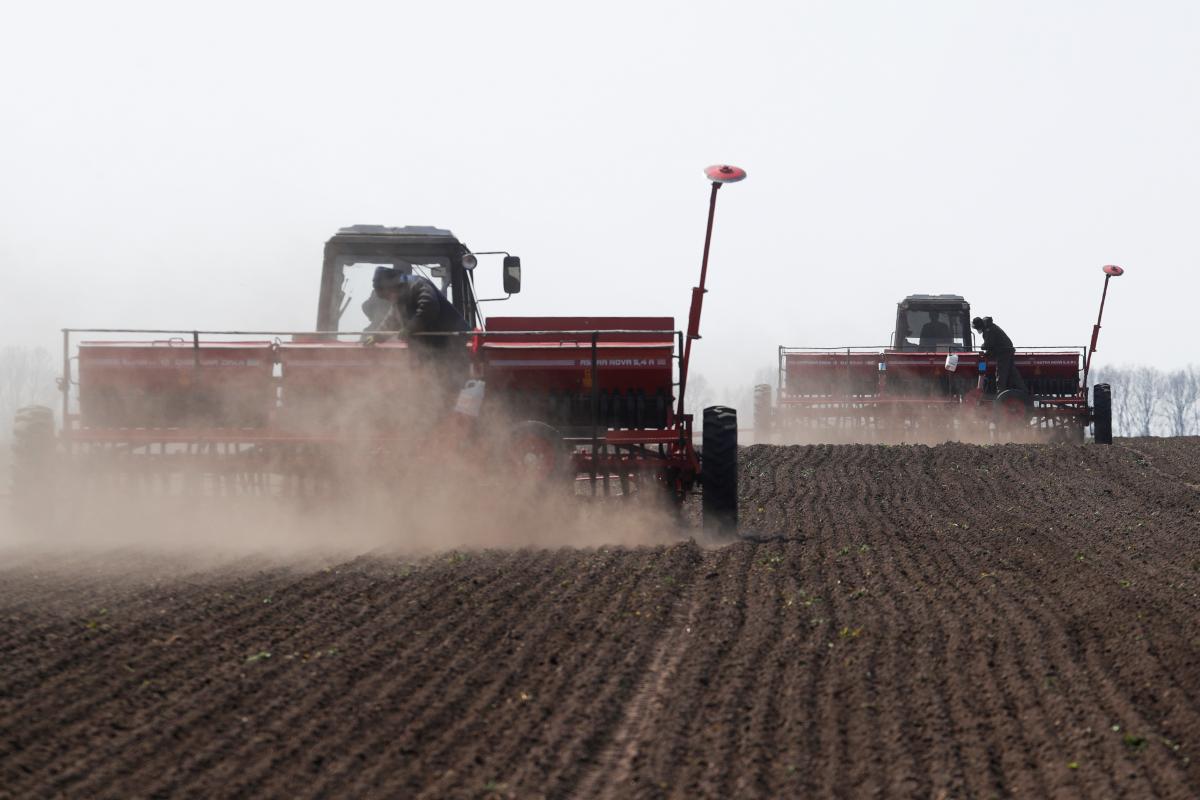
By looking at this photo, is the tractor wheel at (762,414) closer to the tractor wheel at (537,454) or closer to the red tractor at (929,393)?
the red tractor at (929,393)

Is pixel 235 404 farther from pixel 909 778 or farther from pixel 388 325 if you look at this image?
pixel 909 778

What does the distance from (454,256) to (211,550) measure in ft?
13.2

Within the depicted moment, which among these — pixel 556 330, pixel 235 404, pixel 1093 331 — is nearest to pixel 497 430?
pixel 556 330

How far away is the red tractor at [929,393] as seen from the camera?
79.2 ft

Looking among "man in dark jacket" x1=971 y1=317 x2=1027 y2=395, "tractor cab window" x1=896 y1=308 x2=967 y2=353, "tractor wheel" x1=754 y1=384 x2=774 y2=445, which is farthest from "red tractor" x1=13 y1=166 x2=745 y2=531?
"tractor cab window" x1=896 y1=308 x2=967 y2=353

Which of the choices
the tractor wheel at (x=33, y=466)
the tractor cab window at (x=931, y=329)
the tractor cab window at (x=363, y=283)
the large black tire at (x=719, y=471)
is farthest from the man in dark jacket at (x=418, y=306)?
the tractor cab window at (x=931, y=329)

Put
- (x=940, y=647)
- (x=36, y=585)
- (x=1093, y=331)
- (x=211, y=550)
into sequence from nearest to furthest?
(x=940, y=647)
(x=36, y=585)
(x=211, y=550)
(x=1093, y=331)

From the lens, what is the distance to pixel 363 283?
1313 cm

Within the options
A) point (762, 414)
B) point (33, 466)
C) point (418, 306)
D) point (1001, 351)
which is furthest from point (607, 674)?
point (762, 414)

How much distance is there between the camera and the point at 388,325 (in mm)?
12039

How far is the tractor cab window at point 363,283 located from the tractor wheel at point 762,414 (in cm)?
1440

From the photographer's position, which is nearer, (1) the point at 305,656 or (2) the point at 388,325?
(1) the point at 305,656

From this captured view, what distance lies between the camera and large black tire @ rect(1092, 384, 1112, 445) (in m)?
23.6

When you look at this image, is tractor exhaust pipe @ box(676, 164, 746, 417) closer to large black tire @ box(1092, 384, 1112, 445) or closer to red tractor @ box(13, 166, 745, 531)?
red tractor @ box(13, 166, 745, 531)
